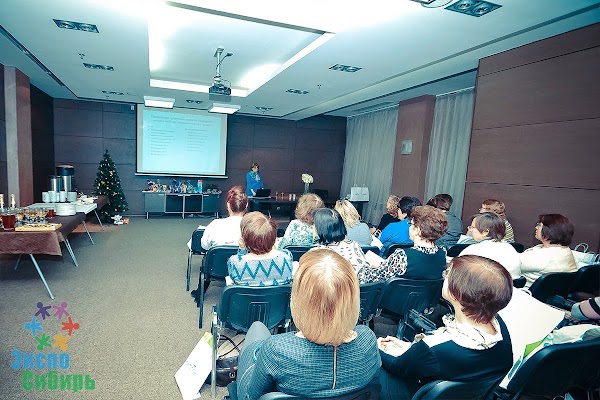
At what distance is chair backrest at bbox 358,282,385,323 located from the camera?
225 cm

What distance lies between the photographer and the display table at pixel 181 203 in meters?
8.85

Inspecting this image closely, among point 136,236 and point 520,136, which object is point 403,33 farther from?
point 136,236

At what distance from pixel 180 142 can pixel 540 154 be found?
814 cm

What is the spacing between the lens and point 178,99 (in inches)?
316

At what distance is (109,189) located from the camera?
313 inches

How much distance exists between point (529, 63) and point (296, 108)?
5344 millimetres

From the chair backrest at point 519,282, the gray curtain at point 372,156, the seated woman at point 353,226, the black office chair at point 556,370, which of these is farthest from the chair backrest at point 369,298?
the gray curtain at point 372,156

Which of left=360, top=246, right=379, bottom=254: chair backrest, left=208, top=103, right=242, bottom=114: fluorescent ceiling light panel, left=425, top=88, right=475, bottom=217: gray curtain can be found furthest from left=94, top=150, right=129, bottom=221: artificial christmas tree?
left=425, top=88, right=475, bottom=217: gray curtain

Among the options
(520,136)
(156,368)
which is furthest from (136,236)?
(520,136)

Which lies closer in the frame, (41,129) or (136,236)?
(136,236)

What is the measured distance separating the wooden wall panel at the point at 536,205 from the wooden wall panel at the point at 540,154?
7cm

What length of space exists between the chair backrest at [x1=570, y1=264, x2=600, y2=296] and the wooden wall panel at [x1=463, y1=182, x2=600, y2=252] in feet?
1.47

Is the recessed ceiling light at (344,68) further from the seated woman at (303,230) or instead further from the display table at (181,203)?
the display table at (181,203)

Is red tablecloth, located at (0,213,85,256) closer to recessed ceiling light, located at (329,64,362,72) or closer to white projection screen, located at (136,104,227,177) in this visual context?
recessed ceiling light, located at (329,64,362,72)
